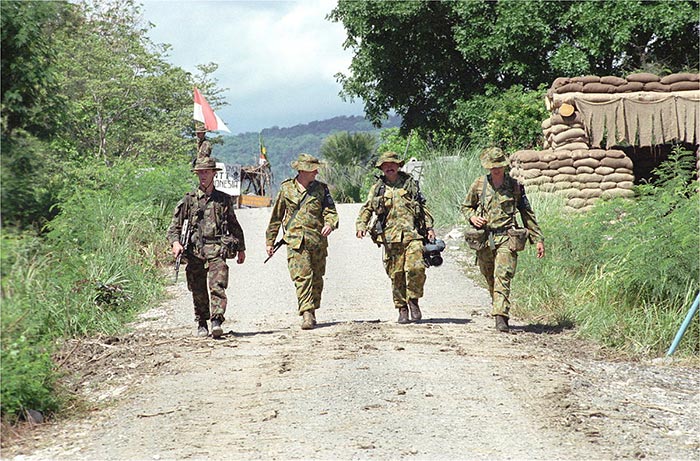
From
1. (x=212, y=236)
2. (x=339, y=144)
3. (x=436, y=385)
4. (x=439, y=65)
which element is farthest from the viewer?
(x=339, y=144)

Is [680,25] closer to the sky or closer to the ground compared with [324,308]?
closer to the sky

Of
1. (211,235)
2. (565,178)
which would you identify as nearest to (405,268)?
(211,235)

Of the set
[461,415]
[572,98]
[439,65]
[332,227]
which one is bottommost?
[461,415]

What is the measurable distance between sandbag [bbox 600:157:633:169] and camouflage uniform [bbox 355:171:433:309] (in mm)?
8810

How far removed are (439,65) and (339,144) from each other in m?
25.1

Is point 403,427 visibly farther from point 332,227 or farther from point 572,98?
point 572,98

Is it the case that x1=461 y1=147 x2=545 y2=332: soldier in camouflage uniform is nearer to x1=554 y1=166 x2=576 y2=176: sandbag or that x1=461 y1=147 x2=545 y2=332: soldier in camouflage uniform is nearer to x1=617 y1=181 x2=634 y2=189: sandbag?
x1=554 y1=166 x2=576 y2=176: sandbag

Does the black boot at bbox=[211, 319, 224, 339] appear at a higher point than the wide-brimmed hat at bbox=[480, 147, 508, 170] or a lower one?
lower

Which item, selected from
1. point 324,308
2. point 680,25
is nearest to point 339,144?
point 680,25

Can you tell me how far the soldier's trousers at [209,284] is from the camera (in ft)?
31.4

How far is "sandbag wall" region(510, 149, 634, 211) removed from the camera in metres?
18.3

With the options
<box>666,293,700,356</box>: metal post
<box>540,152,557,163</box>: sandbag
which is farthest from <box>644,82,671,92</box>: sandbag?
<box>666,293,700,356</box>: metal post

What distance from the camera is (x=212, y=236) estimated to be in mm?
9633

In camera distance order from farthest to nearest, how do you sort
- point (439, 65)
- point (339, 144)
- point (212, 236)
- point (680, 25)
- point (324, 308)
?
point (339, 144)
point (439, 65)
point (680, 25)
point (324, 308)
point (212, 236)
